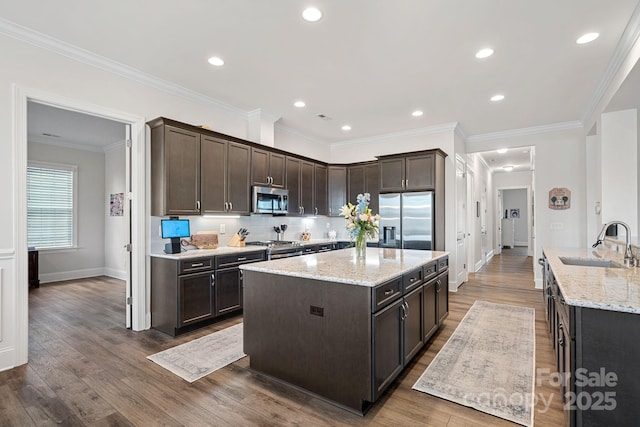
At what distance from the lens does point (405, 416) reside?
6.88 feet

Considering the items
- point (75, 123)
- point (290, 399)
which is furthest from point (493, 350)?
point (75, 123)

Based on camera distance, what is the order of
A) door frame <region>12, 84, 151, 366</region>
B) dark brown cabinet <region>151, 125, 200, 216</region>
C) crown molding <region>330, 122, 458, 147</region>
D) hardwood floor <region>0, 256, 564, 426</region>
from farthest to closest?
crown molding <region>330, 122, 458, 147</region>, dark brown cabinet <region>151, 125, 200, 216</region>, door frame <region>12, 84, 151, 366</region>, hardwood floor <region>0, 256, 564, 426</region>

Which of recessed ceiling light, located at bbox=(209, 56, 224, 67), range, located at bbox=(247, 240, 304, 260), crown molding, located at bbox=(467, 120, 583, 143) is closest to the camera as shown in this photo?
recessed ceiling light, located at bbox=(209, 56, 224, 67)

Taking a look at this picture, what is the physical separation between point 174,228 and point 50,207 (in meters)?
4.71

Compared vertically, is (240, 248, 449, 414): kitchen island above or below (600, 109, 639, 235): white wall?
below

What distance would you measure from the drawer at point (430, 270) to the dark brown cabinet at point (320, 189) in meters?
3.18

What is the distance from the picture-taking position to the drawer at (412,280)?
255 cm

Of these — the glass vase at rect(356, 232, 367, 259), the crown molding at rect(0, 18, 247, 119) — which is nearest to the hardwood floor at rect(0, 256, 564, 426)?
the glass vase at rect(356, 232, 367, 259)

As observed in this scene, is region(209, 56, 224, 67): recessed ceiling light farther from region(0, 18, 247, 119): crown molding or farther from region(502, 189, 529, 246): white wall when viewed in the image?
region(502, 189, 529, 246): white wall

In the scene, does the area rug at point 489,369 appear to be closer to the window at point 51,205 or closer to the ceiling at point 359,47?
the ceiling at point 359,47

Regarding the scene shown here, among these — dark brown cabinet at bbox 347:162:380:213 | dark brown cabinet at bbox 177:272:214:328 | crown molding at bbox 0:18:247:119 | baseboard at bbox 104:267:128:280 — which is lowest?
baseboard at bbox 104:267:128:280

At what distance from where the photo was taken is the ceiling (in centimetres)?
257

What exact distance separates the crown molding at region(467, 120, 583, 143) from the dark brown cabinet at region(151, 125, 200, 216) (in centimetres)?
537

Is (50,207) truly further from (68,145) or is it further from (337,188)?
(337,188)
